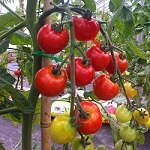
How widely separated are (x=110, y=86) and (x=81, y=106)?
0.34ft

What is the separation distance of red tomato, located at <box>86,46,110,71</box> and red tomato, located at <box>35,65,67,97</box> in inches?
2.5

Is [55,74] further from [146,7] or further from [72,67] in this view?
[146,7]

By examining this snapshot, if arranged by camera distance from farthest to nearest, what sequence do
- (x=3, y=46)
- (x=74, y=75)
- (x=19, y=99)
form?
(x=3, y=46) < (x=19, y=99) < (x=74, y=75)

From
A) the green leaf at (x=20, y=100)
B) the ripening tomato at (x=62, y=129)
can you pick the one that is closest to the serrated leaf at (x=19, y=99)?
the green leaf at (x=20, y=100)

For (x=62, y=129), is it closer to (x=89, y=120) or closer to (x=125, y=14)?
(x=89, y=120)

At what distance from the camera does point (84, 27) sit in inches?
18.7

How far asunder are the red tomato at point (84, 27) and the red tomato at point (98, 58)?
29 mm

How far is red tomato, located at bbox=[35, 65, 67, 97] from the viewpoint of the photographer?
46 centimetres

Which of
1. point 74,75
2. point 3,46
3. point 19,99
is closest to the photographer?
point 74,75

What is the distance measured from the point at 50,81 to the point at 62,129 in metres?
0.08

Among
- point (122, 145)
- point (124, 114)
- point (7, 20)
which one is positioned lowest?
point (122, 145)

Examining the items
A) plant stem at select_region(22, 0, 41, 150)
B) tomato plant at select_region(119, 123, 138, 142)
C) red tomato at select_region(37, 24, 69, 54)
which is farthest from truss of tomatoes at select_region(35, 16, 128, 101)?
tomato plant at select_region(119, 123, 138, 142)

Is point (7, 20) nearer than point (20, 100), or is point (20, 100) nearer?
point (20, 100)

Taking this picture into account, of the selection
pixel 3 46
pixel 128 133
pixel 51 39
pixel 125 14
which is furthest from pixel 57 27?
pixel 128 133
